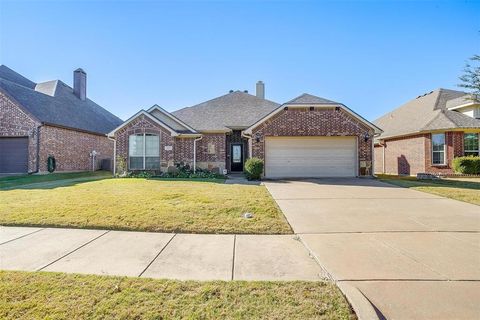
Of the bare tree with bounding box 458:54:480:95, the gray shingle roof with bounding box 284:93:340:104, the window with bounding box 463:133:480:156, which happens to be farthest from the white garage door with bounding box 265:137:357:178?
the window with bounding box 463:133:480:156

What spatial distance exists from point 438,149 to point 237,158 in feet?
44.1

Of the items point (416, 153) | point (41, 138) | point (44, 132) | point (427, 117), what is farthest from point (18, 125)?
point (427, 117)

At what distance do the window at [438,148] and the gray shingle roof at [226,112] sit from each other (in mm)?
11029

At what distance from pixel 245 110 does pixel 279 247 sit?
54.7ft

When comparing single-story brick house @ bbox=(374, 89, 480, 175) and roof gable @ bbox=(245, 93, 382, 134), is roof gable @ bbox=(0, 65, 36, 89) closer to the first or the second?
roof gable @ bbox=(245, 93, 382, 134)

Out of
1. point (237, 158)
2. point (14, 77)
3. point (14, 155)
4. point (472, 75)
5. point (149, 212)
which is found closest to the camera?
point (149, 212)

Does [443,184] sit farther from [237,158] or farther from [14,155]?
[14,155]

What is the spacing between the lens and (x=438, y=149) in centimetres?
1747

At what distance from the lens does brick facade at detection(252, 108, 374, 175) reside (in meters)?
15.2

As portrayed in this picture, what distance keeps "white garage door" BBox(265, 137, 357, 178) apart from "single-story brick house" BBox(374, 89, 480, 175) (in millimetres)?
6367

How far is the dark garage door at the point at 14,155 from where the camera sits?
1722 centimetres

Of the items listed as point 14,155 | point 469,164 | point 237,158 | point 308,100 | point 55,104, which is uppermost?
point 55,104

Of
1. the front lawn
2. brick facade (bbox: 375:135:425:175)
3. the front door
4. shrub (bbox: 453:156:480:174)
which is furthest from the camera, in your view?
the front door

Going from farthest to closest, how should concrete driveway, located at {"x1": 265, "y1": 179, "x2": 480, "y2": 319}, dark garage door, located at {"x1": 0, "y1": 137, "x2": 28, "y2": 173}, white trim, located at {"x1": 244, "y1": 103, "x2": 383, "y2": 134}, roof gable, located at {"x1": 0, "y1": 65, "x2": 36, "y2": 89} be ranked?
roof gable, located at {"x1": 0, "y1": 65, "x2": 36, "y2": 89}, dark garage door, located at {"x1": 0, "y1": 137, "x2": 28, "y2": 173}, white trim, located at {"x1": 244, "y1": 103, "x2": 383, "y2": 134}, concrete driveway, located at {"x1": 265, "y1": 179, "x2": 480, "y2": 319}
